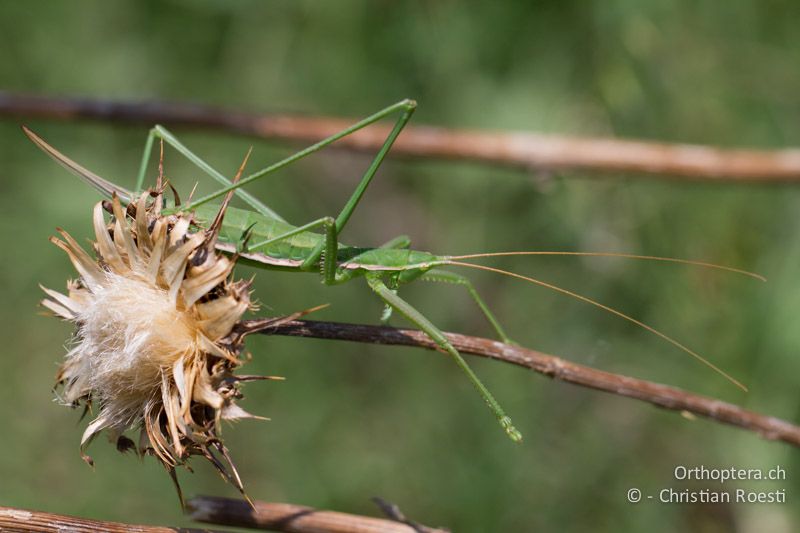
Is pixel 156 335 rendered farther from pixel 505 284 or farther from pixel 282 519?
pixel 505 284

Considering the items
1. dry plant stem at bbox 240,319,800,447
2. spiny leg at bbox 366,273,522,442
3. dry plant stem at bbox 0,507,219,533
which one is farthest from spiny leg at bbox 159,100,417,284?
dry plant stem at bbox 0,507,219,533

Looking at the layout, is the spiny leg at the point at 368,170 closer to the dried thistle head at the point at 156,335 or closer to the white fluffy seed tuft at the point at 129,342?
the dried thistle head at the point at 156,335

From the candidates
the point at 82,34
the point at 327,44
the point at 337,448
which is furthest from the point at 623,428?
the point at 82,34

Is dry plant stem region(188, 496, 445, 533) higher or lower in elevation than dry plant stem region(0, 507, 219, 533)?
higher

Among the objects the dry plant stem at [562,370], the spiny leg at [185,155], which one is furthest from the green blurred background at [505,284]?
the dry plant stem at [562,370]

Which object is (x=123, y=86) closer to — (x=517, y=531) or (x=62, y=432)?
(x=62, y=432)

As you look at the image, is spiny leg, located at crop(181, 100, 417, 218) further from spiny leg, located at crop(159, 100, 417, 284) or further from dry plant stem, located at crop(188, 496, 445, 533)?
dry plant stem, located at crop(188, 496, 445, 533)

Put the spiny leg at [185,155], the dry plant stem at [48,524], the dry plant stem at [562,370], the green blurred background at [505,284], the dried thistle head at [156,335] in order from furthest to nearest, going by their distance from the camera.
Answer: the green blurred background at [505,284] → the spiny leg at [185,155] → the dry plant stem at [562,370] → the dried thistle head at [156,335] → the dry plant stem at [48,524]
